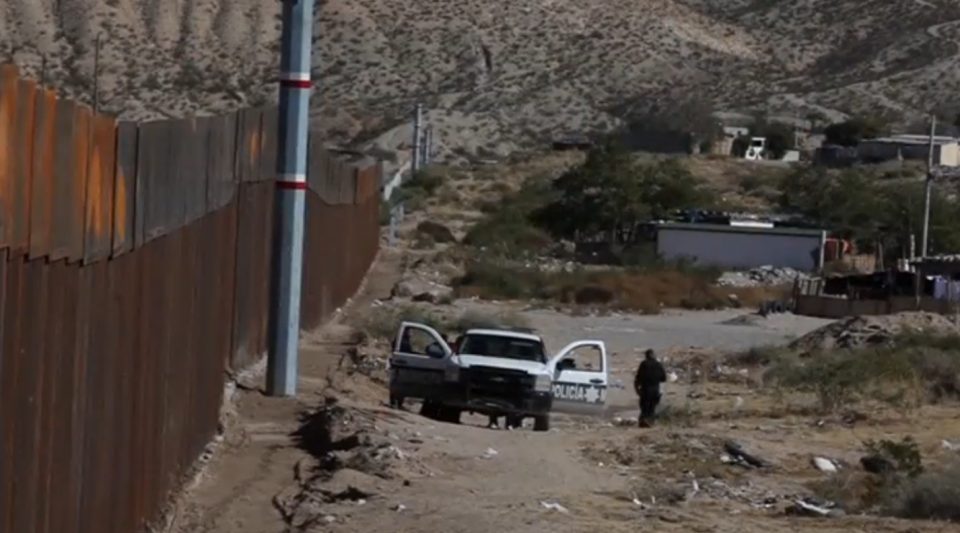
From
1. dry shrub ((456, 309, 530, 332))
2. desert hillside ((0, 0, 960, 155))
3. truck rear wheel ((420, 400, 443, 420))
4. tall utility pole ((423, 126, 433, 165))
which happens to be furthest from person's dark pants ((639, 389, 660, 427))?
tall utility pole ((423, 126, 433, 165))

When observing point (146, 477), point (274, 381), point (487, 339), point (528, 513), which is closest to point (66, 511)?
point (146, 477)

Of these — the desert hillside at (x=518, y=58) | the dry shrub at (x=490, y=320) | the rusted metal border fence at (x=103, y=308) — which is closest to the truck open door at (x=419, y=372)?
the rusted metal border fence at (x=103, y=308)

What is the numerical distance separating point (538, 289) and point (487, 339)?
34.6 metres

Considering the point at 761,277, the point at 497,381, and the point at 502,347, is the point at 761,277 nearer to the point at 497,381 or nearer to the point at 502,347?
the point at 502,347

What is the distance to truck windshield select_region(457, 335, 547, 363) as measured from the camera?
2511 cm

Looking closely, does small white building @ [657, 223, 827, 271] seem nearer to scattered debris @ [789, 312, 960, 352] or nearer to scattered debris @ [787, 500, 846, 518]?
scattered debris @ [789, 312, 960, 352]

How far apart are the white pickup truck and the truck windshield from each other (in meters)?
0.01

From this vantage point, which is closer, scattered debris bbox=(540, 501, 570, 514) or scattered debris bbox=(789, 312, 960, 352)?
scattered debris bbox=(540, 501, 570, 514)

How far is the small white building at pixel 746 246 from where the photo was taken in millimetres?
77188

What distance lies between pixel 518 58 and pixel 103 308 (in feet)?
343

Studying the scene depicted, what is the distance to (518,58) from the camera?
114 meters

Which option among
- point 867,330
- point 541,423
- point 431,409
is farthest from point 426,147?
point 541,423

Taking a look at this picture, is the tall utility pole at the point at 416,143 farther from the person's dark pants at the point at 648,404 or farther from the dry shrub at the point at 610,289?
the person's dark pants at the point at 648,404

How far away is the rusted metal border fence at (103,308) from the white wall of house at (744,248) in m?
59.2
